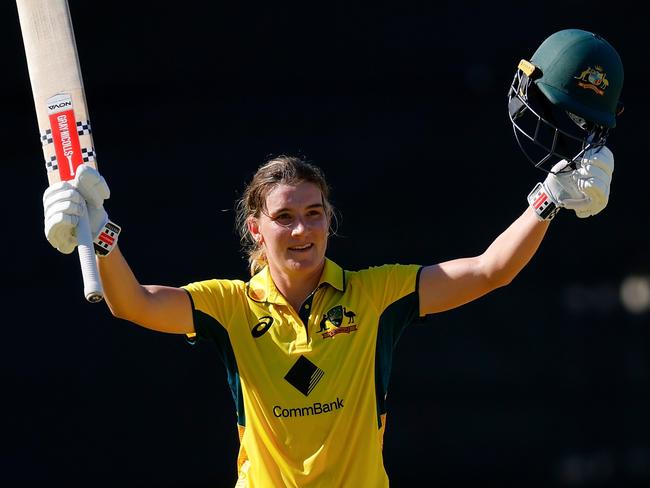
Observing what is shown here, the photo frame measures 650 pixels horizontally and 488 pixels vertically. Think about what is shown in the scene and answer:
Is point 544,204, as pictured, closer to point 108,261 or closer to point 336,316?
point 336,316

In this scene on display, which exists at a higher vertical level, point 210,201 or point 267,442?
point 210,201

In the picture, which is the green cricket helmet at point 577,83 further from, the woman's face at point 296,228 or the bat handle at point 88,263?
the bat handle at point 88,263

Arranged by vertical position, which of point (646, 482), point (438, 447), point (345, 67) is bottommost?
point (646, 482)

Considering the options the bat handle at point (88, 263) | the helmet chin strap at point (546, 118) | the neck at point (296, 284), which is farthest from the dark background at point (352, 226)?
the bat handle at point (88, 263)

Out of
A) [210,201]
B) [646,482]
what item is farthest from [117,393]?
[646,482]

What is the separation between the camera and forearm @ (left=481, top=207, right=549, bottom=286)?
261cm

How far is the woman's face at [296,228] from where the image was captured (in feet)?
8.62

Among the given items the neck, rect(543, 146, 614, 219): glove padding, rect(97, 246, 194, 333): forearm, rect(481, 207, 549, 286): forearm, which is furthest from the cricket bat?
rect(543, 146, 614, 219): glove padding

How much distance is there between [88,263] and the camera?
2.36 m

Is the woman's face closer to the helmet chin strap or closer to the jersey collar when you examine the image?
the jersey collar

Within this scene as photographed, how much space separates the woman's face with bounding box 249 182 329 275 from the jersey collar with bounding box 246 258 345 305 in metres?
0.03

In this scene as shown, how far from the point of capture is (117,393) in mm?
3773

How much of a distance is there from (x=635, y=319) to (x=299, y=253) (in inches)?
68.7

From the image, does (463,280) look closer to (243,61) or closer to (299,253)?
(299,253)
